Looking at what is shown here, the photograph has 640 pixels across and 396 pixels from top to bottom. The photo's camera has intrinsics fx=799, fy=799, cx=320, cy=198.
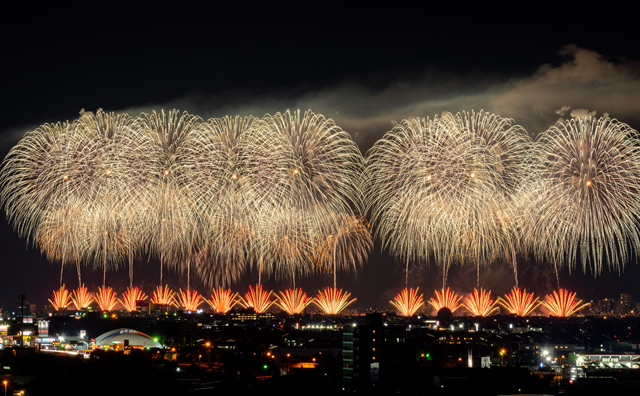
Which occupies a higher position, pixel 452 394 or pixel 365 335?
pixel 365 335

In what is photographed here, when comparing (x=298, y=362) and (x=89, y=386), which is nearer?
(x=89, y=386)

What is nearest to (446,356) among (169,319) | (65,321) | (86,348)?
(86,348)

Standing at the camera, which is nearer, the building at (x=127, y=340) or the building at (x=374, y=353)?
the building at (x=374, y=353)

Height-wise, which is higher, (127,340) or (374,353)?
(374,353)

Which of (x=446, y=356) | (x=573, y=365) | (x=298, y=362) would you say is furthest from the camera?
(x=446, y=356)

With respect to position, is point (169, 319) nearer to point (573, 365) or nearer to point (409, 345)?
point (409, 345)

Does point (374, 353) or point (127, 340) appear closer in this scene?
point (374, 353)

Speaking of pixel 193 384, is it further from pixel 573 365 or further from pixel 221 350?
pixel 573 365

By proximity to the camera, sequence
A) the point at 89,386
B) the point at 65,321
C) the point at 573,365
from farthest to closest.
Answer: the point at 65,321
the point at 573,365
the point at 89,386

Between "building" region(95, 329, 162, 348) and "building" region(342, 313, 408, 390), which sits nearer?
"building" region(342, 313, 408, 390)
